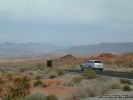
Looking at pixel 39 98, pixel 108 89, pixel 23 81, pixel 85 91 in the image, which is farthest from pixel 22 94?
pixel 108 89

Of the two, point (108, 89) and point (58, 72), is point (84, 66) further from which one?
point (108, 89)

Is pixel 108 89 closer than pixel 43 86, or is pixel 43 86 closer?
pixel 108 89

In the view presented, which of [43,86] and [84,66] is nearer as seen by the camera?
[43,86]

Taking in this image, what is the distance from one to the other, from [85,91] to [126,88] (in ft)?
14.9

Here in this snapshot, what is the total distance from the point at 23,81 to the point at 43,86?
1306cm

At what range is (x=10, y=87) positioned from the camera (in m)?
24.4

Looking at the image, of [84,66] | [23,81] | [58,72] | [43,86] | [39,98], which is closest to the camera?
[39,98]

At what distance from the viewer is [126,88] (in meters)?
28.7

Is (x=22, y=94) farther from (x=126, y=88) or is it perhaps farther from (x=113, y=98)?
(x=126, y=88)

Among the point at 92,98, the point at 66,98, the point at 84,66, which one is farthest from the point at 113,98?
the point at 84,66

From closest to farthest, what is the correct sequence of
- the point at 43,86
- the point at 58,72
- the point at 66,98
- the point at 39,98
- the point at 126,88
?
the point at 39,98
the point at 66,98
the point at 126,88
the point at 43,86
the point at 58,72

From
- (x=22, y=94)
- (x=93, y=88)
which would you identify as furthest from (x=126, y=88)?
(x=22, y=94)

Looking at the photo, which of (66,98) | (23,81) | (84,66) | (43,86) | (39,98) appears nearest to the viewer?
(39,98)

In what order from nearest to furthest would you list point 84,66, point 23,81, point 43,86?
point 23,81
point 43,86
point 84,66
